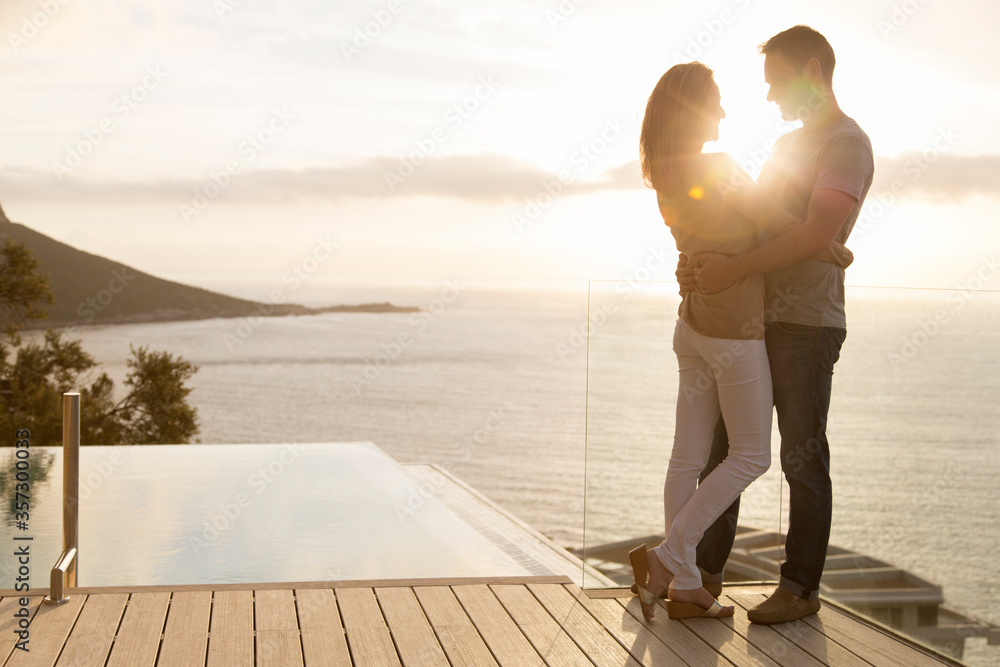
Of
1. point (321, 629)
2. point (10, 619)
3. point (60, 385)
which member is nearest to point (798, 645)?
point (321, 629)

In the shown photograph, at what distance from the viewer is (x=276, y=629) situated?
1982mm

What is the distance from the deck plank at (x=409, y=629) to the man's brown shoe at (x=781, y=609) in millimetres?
778

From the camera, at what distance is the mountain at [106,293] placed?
21.0 m

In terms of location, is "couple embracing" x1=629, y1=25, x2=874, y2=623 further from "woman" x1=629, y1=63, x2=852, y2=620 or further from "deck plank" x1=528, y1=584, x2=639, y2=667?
"deck plank" x1=528, y1=584, x2=639, y2=667

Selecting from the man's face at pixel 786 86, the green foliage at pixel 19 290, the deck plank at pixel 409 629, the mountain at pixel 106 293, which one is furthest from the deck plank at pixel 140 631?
the mountain at pixel 106 293

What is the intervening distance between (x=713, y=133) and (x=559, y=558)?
196 cm

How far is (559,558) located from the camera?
11.1ft

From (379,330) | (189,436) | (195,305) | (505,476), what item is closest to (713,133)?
(189,436)

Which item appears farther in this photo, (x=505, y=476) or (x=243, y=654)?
(x=505, y=476)

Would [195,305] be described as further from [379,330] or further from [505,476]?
[379,330]

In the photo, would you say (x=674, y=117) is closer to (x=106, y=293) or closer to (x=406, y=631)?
(x=406, y=631)

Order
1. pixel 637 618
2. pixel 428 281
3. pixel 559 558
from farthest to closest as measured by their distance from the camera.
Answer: pixel 428 281 → pixel 559 558 → pixel 637 618

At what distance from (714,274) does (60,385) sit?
1828cm

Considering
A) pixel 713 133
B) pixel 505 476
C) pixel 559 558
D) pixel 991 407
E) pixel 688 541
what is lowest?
pixel 505 476
